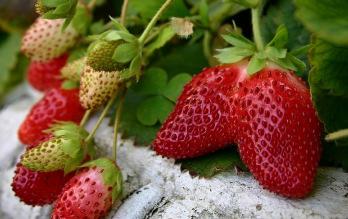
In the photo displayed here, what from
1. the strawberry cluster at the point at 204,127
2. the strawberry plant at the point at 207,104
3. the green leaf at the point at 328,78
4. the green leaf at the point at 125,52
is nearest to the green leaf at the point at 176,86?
the strawberry plant at the point at 207,104

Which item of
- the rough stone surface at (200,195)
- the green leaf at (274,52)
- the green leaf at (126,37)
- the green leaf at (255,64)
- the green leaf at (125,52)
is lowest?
the rough stone surface at (200,195)

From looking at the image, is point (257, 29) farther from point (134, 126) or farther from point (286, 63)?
point (134, 126)

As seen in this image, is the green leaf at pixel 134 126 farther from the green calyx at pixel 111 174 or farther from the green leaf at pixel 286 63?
the green leaf at pixel 286 63

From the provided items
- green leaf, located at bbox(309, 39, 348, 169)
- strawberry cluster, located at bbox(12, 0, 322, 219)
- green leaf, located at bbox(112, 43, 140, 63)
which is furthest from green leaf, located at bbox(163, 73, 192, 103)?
green leaf, located at bbox(309, 39, 348, 169)

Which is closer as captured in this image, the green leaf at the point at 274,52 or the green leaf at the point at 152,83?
the green leaf at the point at 274,52

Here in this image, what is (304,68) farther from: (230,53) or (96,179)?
(96,179)

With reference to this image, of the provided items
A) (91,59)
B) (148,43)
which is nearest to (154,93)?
(148,43)
